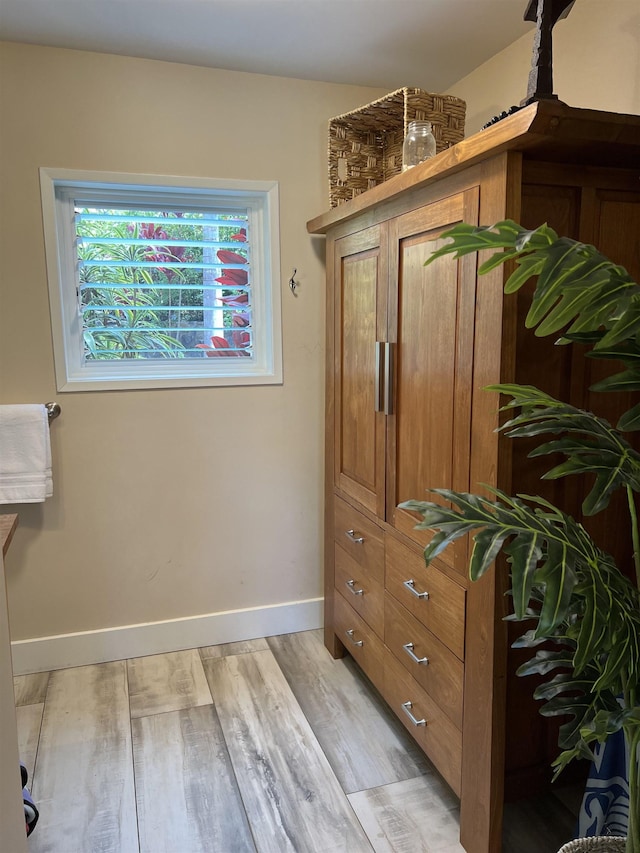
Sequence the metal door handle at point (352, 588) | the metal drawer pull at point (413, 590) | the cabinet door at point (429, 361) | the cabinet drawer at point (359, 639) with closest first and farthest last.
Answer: the cabinet door at point (429, 361) < the metal drawer pull at point (413, 590) < the cabinet drawer at point (359, 639) < the metal door handle at point (352, 588)

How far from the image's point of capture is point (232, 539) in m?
2.69

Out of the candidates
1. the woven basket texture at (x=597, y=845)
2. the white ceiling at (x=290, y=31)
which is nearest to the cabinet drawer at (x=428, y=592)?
the woven basket texture at (x=597, y=845)

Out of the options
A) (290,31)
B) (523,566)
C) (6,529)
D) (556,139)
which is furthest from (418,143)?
(6,529)

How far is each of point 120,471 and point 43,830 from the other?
47.9 inches

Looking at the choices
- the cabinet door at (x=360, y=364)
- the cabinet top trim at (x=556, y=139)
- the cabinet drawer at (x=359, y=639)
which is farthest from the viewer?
the cabinet drawer at (x=359, y=639)

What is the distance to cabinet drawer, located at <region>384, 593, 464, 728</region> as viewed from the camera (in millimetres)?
1638

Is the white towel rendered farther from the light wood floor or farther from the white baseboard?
the light wood floor

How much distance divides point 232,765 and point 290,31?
2.38m

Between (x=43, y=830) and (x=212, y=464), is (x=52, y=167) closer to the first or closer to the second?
(x=212, y=464)

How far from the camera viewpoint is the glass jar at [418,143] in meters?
1.91

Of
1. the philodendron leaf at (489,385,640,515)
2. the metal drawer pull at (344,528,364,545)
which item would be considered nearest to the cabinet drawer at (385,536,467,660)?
the metal drawer pull at (344,528,364,545)

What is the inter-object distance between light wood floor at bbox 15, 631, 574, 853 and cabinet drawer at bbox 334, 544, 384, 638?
337 millimetres

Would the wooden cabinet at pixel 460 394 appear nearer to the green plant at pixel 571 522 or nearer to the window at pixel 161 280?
the green plant at pixel 571 522

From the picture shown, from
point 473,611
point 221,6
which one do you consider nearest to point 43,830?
point 473,611
